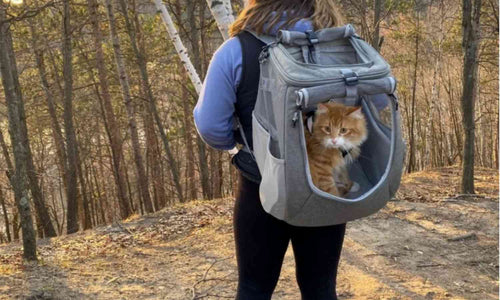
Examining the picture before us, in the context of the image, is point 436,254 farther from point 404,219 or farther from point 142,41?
point 142,41

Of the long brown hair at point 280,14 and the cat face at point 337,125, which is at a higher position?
the long brown hair at point 280,14

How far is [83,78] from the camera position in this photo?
1485cm

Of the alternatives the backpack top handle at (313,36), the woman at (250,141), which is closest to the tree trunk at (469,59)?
the woman at (250,141)

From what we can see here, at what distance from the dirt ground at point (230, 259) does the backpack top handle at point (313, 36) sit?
Answer: 2669mm

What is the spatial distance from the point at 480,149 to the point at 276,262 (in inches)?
492

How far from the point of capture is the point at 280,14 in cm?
166

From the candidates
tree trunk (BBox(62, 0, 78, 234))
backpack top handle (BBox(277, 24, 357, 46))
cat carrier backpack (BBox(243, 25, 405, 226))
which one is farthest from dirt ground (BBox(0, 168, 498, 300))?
tree trunk (BBox(62, 0, 78, 234))

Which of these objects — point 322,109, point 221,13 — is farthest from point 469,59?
point 322,109

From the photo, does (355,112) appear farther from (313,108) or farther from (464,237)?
(464,237)

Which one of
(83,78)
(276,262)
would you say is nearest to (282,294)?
(276,262)

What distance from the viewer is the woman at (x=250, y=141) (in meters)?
1.65

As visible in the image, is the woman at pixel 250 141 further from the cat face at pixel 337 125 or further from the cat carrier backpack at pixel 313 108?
the cat face at pixel 337 125

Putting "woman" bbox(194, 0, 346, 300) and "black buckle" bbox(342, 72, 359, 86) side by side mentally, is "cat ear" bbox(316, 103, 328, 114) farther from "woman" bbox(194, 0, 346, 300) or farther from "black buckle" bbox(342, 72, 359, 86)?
"woman" bbox(194, 0, 346, 300)

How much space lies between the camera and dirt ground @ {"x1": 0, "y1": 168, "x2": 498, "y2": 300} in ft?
12.9
